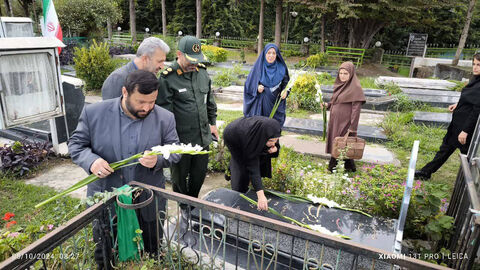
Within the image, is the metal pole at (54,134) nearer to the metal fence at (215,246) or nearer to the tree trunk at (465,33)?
the metal fence at (215,246)

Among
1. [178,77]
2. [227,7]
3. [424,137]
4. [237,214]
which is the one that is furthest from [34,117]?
[227,7]

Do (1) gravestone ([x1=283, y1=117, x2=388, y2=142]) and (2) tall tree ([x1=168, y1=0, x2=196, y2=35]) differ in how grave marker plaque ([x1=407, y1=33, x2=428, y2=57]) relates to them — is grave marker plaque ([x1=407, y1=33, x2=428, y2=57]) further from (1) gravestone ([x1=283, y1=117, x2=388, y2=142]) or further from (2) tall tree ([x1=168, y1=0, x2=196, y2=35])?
(2) tall tree ([x1=168, y1=0, x2=196, y2=35])

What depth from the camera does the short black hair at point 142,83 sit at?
73.4 inches

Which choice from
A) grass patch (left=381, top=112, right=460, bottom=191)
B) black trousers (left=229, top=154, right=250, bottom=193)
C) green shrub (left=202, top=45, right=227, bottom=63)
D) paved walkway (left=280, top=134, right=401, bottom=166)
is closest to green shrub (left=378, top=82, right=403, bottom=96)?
grass patch (left=381, top=112, right=460, bottom=191)

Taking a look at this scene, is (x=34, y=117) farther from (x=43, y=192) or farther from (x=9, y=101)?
(x=43, y=192)

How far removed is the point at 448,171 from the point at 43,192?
574 centimetres

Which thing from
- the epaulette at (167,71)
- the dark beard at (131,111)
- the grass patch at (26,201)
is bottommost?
the grass patch at (26,201)

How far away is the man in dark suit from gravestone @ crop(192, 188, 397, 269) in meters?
0.66

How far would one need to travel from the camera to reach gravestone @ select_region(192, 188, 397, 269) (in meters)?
2.41

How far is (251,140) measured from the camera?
269 cm

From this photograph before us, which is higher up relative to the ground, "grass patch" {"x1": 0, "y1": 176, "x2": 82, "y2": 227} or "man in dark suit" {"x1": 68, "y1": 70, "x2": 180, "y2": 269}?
"man in dark suit" {"x1": 68, "y1": 70, "x2": 180, "y2": 269}

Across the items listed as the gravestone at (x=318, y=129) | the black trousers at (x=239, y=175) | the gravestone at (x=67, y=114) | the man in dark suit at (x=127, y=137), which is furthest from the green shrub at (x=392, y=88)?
the man in dark suit at (x=127, y=137)

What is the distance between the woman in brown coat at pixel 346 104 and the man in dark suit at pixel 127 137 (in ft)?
9.67

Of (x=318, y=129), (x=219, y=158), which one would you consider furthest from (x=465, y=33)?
(x=219, y=158)
